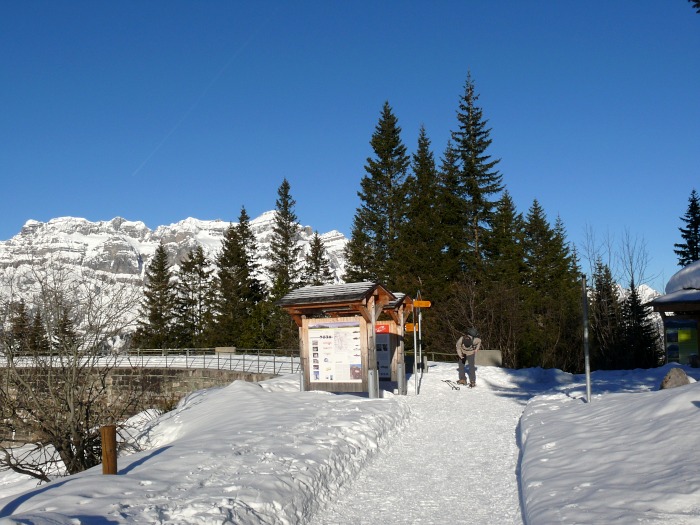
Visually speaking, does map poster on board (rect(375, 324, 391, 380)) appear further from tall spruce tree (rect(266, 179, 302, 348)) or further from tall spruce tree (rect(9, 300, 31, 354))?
tall spruce tree (rect(266, 179, 302, 348))

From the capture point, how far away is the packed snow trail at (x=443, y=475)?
20.7 ft

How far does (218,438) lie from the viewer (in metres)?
8.85

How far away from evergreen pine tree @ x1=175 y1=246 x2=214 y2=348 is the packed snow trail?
130ft

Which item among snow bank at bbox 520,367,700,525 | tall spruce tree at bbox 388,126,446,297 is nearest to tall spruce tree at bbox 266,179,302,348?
tall spruce tree at bbox 388,126,446,297

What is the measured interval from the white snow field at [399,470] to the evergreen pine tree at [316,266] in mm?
38389

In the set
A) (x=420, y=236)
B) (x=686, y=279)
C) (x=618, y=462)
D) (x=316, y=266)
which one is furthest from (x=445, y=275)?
(x=618, y=462)

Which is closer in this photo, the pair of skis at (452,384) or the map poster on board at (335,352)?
the map poster on board at (335,352)

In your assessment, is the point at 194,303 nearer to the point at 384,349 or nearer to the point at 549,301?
the point at 549,301

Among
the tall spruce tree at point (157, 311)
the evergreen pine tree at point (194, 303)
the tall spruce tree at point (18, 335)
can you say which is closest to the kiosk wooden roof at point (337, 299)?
the tall spruce tree at point (18, 335)

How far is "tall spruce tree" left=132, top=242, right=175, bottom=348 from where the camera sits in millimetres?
51094

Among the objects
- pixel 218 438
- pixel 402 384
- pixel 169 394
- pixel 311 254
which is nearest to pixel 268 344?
pixel 311 254

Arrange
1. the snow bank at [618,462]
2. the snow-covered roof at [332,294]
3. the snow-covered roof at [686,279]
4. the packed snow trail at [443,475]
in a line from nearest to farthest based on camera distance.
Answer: the snow bank at [618,462] < the packed snow trail at [443,475] < the snow-covered roof at [332,294] < the snow-covered roof at [686,279]

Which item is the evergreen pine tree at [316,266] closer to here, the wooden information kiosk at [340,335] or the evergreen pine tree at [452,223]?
the evergreen pine tree at [452,223]

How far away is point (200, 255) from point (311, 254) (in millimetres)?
11234
